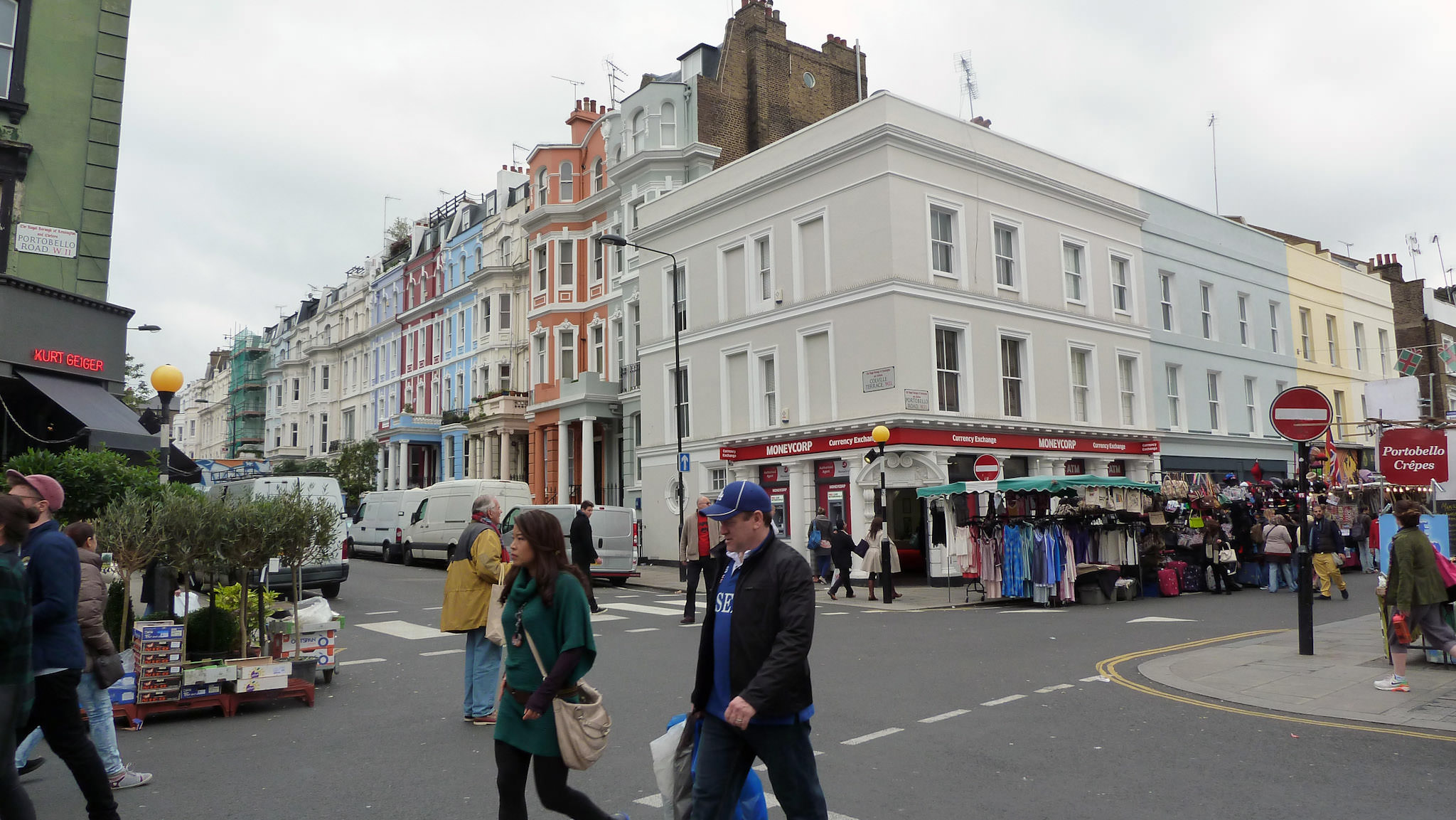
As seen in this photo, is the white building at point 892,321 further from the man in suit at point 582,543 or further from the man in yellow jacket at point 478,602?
the man in yellow jacket at point 478,602

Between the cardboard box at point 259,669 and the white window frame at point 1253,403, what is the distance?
33.8m

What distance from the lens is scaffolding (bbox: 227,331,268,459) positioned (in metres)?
78.1

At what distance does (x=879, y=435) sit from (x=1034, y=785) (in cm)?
1312

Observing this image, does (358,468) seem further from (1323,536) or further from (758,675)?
(758,675)

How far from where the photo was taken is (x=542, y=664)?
4.35 metres

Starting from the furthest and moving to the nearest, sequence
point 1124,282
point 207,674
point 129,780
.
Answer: point 1124,282
point 207,674
point 129,780

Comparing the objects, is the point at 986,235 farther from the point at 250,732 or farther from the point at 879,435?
the point at 250,732

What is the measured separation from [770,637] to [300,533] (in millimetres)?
6060

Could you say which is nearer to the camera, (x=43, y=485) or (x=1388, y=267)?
(x=43, y=485)

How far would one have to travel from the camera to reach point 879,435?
18750 millimetres

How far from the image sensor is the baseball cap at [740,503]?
13.4ft

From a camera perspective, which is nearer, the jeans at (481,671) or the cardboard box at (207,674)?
the jeans at (481,671)

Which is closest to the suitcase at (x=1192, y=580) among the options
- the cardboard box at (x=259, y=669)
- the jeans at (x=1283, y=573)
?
the jeans at (x=1283, y=573)

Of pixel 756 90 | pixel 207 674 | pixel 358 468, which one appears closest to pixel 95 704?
pixel 207 674
